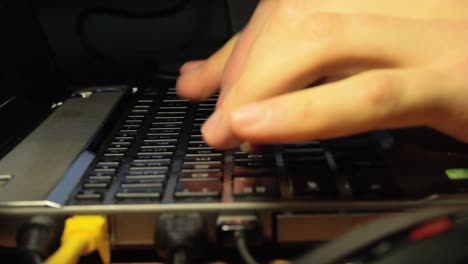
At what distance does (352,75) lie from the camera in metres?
0.42

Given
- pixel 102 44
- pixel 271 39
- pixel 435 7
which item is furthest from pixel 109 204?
pixel 102 44

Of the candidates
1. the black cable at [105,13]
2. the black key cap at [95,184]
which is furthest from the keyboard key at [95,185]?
the black cable at [105,13]

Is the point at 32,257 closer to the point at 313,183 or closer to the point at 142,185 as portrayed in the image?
the point at 142,185

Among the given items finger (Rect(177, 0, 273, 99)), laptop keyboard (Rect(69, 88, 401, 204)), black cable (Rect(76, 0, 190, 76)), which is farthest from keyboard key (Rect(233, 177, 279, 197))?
black cable (Rect(76, 0, 190, 76))

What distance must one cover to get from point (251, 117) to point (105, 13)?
0.55 meters

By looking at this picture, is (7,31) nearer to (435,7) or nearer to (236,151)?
(236,151)

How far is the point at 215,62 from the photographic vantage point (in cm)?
57

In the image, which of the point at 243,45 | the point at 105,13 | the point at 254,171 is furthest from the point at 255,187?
the point at 105,13

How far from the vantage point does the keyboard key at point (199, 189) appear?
0.41m

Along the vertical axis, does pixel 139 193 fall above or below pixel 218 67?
below

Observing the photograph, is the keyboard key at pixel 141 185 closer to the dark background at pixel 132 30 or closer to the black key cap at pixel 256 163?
the black key cap at pixel 256 163

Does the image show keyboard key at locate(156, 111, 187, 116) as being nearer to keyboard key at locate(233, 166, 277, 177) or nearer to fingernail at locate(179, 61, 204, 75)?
fingernail at locate(179, 61, 204, 75)

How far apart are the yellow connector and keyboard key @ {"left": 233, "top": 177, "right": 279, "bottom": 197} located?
89mm

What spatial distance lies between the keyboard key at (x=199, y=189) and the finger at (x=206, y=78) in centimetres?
16
